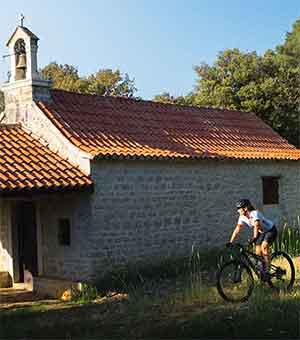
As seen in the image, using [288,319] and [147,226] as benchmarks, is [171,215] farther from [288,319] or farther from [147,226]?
[288,319]

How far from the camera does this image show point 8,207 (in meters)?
15.1

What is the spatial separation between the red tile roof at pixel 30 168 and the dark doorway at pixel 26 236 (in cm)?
155

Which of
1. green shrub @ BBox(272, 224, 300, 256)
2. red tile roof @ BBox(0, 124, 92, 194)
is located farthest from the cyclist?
green shrub @ BBox(272, 224, 300, 256)

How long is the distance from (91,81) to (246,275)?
24.2m

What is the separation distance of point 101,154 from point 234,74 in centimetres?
1493

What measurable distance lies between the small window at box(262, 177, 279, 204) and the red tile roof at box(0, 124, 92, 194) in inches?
293

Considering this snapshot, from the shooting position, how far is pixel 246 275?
10.4m

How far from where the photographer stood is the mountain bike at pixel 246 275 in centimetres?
1003

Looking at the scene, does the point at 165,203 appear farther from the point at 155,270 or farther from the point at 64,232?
the point at 64,232

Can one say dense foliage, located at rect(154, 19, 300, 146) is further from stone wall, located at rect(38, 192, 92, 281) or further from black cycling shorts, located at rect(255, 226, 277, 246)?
black cycling shorts, located at rect(255, 226, 277, 246)

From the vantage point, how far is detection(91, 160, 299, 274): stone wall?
1323 centimetres

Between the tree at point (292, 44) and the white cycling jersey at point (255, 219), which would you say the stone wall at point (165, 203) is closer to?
the white cycling jersey at point (255, 219)

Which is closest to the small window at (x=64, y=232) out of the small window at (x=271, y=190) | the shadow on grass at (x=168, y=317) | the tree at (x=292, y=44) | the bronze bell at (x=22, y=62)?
the shadow on grass at (x=168, y=317)

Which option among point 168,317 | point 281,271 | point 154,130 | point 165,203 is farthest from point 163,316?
point 154,130
